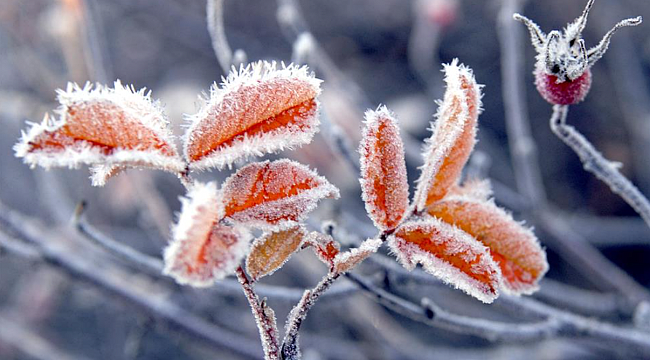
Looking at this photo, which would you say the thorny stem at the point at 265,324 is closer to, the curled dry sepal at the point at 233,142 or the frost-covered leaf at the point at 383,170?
the curled dry sepal at the point at 233,142

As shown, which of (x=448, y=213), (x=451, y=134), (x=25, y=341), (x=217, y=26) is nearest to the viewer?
(x=451, y=134)

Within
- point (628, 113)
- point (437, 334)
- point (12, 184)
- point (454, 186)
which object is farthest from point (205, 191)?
point (12, 184)

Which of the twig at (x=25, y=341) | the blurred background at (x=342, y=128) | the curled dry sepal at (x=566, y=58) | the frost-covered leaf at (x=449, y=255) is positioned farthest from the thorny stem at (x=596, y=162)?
the twig at (x=25, y=341)

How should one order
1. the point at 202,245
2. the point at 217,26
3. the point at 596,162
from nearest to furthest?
the point at 202,245 → the point at 596,162 → the point at 217,26

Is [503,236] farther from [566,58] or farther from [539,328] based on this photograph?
[539,328]

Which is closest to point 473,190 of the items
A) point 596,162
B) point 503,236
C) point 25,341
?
point 503,236

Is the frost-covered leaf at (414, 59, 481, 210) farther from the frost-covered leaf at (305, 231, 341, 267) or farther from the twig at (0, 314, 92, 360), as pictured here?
the twig at (0, 314, 92, 360)

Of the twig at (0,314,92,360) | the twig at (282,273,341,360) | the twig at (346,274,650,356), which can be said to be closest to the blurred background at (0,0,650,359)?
the twig at (0,314,92,360)
